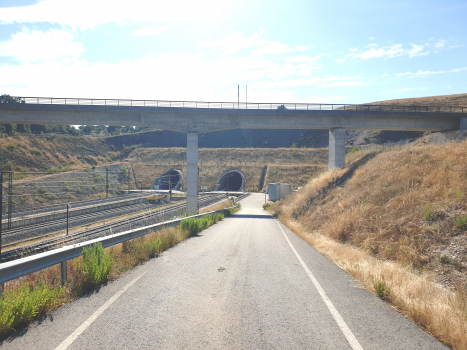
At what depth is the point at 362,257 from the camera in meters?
9.60

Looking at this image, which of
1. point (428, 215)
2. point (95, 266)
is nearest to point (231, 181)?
point (428, 215)

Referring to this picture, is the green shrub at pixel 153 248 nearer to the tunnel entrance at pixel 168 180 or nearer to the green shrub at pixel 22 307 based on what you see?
the green shrub at pixel 22 307

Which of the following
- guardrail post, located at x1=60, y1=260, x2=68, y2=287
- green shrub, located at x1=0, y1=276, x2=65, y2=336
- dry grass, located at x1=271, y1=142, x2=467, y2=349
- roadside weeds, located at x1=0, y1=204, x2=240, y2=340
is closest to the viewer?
green shrub, located at x1=0, y1=276, x2=65, y2=336

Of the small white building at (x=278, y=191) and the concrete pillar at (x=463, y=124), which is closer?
the concrete pillar at (x=463, y=124)

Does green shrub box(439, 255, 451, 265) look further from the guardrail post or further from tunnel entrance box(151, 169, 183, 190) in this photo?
tunnel entrance box(151, 169, 183, 190)

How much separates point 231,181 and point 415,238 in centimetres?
7596

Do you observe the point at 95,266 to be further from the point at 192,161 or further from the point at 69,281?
the point at 192,161

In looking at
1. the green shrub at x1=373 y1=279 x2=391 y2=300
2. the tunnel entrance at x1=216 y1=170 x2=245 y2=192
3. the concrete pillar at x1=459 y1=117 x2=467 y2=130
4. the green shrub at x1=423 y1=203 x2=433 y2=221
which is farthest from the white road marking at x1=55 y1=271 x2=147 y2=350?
the tunnel entrance at x1=216 y1=170 x2=245 y2=192

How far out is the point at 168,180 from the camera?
7769 centimetres

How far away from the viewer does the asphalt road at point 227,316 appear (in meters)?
4.01

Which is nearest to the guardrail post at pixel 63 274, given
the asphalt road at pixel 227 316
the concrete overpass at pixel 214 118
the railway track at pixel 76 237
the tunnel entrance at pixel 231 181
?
the asphalt road at pixel 227 316

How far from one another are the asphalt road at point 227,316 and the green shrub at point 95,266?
1.02 ft

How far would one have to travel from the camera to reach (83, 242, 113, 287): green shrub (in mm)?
6340

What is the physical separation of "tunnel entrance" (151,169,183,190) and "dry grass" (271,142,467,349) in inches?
2384
